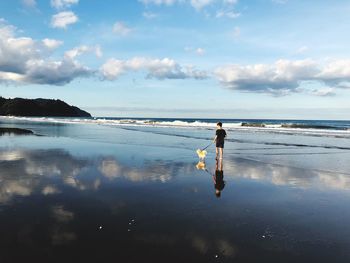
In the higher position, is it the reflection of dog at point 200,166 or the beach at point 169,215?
the reflection of dog at point 200,166

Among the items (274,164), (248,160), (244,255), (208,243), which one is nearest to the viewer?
(244,255)

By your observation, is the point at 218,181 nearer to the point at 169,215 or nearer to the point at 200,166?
the point at 200,166

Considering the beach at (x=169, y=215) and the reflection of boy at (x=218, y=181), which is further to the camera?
the reflection of boy at (x=218, y=181)

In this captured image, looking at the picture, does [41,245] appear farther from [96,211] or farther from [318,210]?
[318,210]

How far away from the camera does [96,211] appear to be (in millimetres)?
7652

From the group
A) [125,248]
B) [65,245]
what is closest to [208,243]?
[125,248]

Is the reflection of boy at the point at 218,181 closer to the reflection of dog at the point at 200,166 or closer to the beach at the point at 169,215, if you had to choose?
the beach at the point at 169,215

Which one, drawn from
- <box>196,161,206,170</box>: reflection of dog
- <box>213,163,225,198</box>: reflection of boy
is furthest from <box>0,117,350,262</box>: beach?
<box>196,161,206,170</box>: reflection of dog

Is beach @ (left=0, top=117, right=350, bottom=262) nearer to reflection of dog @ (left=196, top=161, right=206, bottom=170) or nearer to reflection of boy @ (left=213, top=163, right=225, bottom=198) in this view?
reflection of boy @ (left=213, top=163, right=225, bottom=198)

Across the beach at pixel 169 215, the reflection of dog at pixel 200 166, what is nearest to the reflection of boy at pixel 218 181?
the beach at pixel 169 215

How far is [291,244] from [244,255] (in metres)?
1.04

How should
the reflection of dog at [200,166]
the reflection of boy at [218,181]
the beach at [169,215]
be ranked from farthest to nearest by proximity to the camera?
the reflection of dog at [200,166] → the reflection of boy at [218,181] → the beach at [169,215]

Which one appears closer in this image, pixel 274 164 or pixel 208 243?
pixel 208 243

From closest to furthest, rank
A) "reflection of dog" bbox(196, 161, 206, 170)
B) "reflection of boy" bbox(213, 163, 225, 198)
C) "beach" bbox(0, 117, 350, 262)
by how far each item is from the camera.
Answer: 1. "beach" bbox(0, 117, 350, 262)
2. "reflection of boy" bbox(213, 163, 225, 198)
3. "reflection of dog" bbox(196, 161, 206, 170)
